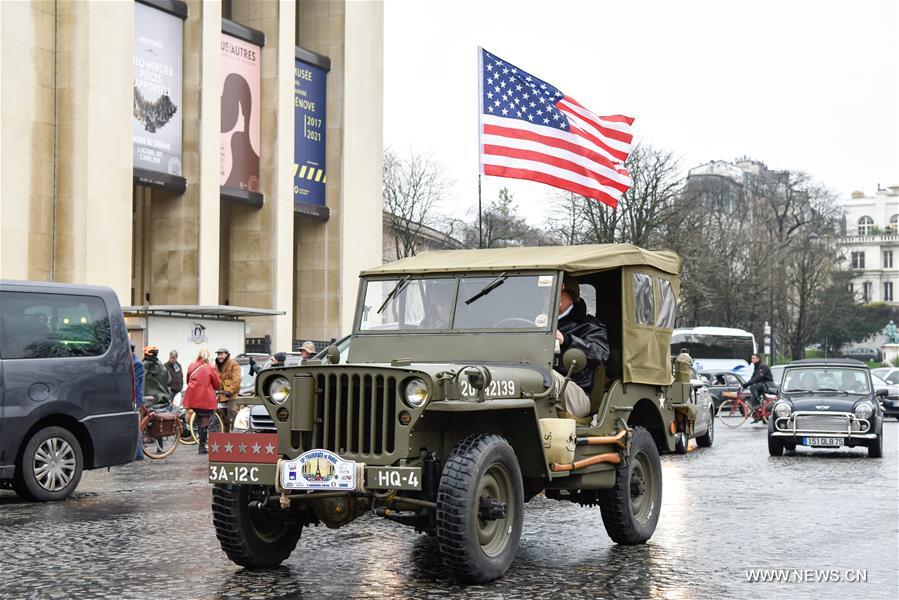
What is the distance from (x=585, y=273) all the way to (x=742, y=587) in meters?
2.87

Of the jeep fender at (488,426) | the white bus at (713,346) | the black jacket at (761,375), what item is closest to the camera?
the jeep fender at (488,426)

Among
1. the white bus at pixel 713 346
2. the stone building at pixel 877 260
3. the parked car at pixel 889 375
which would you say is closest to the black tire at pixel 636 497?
the parked car at pixel 889 375

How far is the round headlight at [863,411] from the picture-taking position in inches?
757

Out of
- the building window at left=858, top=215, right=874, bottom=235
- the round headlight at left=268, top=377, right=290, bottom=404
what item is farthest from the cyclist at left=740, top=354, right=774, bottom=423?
the building window at left=858, top=215, right=874, bottom=235

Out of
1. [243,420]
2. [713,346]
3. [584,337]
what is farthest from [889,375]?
[584,337]

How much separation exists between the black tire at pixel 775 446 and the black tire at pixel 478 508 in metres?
12.4

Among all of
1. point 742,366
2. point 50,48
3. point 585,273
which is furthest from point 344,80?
point 585,273

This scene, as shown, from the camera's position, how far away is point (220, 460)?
8.05m

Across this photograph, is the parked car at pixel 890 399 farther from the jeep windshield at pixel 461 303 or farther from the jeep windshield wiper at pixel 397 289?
the jeep windshield wiper at pixel 397 289

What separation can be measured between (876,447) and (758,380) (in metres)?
10.3

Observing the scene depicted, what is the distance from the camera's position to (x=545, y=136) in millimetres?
16562

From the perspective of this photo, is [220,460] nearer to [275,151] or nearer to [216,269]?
[216,269]

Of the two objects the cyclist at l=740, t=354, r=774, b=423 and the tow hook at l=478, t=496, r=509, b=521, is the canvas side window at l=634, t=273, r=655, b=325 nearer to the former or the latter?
the tow hook at l=478, t=496, r=509, b=521

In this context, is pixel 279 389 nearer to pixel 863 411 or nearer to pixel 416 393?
pixel 416 393
